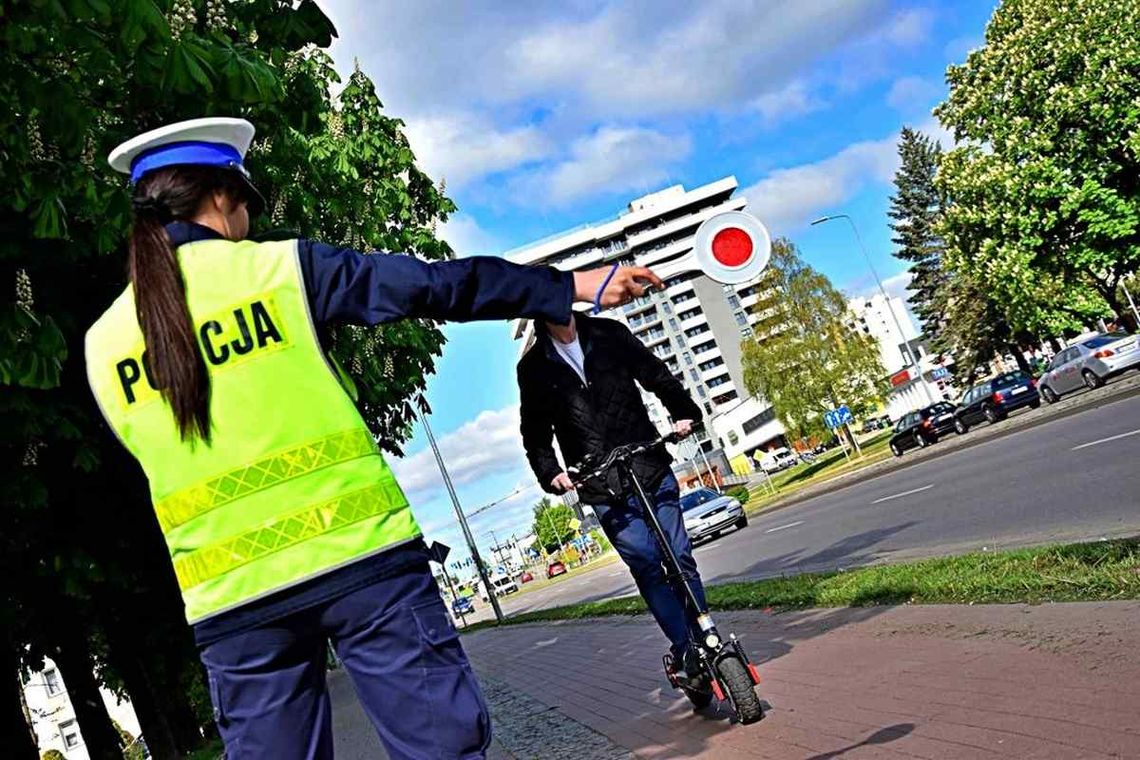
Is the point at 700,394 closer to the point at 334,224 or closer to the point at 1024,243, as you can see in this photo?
the point at 1024,243

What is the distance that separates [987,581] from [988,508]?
6.48 m

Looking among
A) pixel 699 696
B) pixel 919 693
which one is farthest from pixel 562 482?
pixel 919 693

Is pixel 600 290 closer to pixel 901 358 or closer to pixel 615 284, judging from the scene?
pixel 615 284

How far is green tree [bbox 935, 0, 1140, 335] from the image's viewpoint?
3253cm

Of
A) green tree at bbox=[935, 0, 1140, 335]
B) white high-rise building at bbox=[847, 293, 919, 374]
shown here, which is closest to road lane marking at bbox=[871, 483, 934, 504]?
green tree at bbox=[935, 0, 1140, 335]

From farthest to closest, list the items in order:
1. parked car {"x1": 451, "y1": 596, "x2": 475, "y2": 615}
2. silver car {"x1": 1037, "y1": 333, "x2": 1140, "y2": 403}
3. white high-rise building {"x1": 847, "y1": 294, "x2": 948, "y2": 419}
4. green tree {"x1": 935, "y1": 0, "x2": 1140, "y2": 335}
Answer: white high-rise building {"x1": 847, "y1": 294, "x2": 948, "y2": 419}, parked car {"x1": 451, "y1": 596, "x2": 475, "y2": 615}, green tree {"x1": 935, "y1": 0, "x2": 1140, "y2": 335}, silver car {"x1": 1037, "y1": 333, "x2": 1140, "y2": 403}

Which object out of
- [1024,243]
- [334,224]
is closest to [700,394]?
[1024,243]

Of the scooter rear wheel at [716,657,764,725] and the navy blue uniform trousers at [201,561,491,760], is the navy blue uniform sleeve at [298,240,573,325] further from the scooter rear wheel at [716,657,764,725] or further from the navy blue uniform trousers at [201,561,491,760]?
the scooter rear wheel at [716,657,764,725]

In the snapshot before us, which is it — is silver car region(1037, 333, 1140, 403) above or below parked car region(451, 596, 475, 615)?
above

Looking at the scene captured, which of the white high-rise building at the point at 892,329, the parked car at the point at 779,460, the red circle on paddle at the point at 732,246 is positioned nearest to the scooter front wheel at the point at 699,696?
the red circle on paddle at the point at 732,246

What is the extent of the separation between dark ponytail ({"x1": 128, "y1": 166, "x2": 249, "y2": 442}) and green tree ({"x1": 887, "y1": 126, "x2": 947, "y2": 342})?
7603 centimetres

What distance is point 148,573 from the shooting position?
997cm

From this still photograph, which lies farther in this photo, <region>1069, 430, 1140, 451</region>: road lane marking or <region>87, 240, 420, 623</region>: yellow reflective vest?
<region>1069, 430, 1140, 451</region>: road lane marking

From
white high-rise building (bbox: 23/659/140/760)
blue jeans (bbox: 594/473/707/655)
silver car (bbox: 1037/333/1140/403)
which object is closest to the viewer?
blue jeans (bbox: 594/473/707/655)
